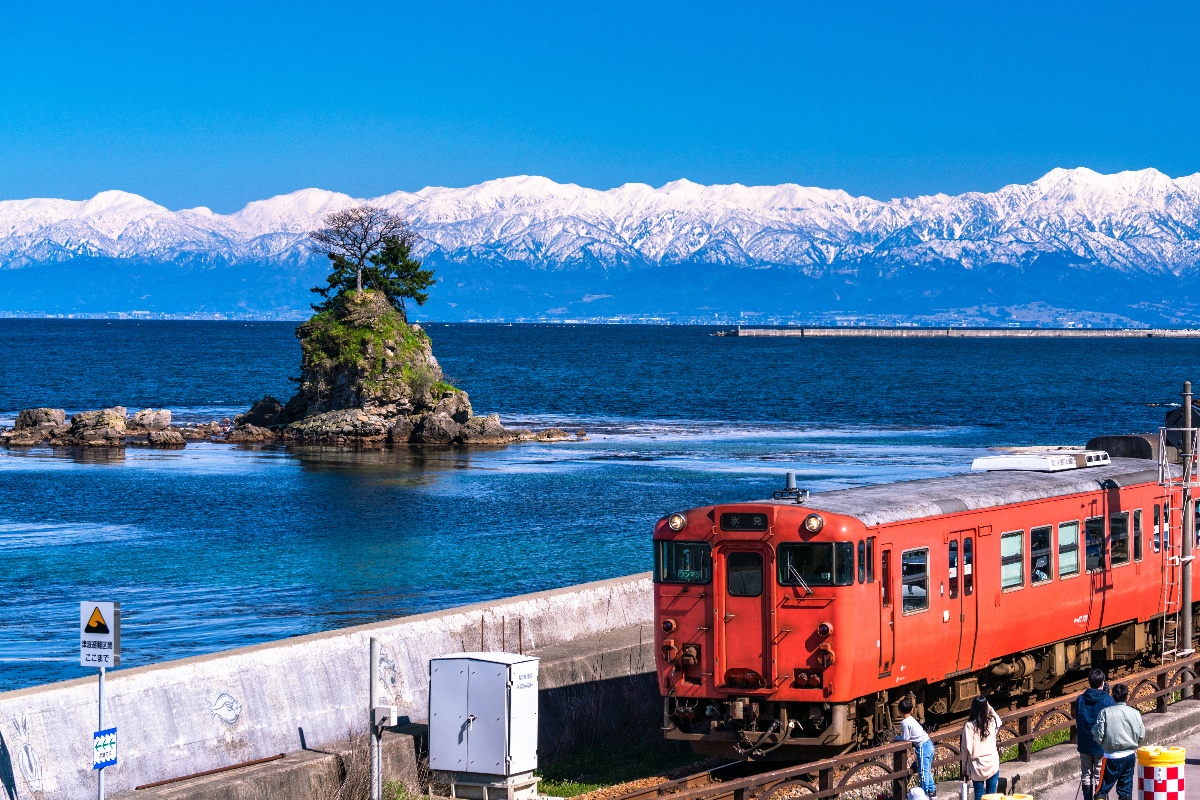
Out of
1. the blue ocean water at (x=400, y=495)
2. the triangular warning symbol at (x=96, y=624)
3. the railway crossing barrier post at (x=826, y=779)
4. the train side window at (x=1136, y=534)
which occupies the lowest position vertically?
the blue ocean water at (x=400, y=495)

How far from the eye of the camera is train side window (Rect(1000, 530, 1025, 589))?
62.8ft

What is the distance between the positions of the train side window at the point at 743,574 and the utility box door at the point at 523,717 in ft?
7.78

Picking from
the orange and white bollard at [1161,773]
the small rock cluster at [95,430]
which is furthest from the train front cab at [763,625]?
the small rock cluster at [95,430]

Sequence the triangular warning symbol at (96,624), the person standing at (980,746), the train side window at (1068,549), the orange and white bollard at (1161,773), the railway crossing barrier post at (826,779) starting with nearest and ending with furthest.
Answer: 1. the orange and white bollard at (1161,773)
2. the triangular warning symbol at (96,624)
3. the person standing at (980,746)
4. the railway crossing barrier post at (826,779)
5. the train side window at (1068,549)

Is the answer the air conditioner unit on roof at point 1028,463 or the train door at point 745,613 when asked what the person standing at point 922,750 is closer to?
the train door at point 745,613

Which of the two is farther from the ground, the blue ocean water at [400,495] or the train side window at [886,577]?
the train side window at [886,577]

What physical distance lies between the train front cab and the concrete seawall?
2.68 metres

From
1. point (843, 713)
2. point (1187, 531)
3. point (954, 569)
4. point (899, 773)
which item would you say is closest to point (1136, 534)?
point (1187, 531)

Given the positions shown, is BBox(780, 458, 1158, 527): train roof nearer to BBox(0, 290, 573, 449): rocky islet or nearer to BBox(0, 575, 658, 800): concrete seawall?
BBox(0, 575, 658, 800): concrete seawall

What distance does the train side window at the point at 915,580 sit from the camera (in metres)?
17.4

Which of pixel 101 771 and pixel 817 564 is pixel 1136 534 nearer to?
pixel 817 564

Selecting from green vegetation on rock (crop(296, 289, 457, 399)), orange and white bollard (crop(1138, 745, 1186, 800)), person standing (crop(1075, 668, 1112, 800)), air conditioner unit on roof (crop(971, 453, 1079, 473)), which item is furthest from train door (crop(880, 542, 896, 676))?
green vegetation on rock (crop(296, 289, 457, 399))

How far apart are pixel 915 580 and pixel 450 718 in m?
5.57

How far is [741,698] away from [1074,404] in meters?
99.5
